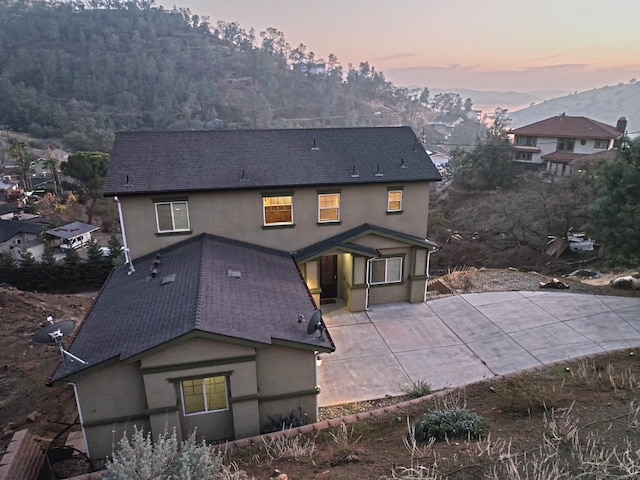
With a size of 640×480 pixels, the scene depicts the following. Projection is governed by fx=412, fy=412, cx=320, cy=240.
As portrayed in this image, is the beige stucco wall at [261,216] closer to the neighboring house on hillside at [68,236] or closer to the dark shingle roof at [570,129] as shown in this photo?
the neighboring house on hillside at [68,236]

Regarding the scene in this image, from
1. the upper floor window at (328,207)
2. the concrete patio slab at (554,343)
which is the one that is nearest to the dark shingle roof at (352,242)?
the upper floor window at (328,207)

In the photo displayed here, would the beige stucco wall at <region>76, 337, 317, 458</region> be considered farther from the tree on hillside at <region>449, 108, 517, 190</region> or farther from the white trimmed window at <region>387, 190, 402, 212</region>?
the tree on hillside at <region>449, 108, 517, 190</region>

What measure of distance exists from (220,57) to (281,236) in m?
149

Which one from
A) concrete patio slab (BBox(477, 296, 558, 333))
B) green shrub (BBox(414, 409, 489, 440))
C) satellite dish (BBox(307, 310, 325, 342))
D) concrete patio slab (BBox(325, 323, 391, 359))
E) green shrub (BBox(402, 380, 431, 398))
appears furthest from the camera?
concrete patio slab (BBox(477, 296, 558, 333))

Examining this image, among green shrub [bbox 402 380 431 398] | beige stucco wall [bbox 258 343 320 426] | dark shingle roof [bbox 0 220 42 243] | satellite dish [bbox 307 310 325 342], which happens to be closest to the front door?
green shrub [bbox 402 380 431 398]

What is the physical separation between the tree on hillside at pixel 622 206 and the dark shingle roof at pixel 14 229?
44.9 m

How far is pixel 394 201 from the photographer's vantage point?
17062mm

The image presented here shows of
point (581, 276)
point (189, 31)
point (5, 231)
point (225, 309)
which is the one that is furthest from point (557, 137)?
point (189, 31)

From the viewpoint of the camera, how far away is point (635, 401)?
8.52m

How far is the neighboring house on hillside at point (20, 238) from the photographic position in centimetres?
3878

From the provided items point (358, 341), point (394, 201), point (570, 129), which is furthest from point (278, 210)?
point (570, 129)

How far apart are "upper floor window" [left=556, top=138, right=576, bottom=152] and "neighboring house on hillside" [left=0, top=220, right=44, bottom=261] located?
5649 centimetres

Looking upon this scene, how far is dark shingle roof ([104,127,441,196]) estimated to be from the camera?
14781 millimetres

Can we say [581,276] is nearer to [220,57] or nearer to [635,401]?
[635,401]
